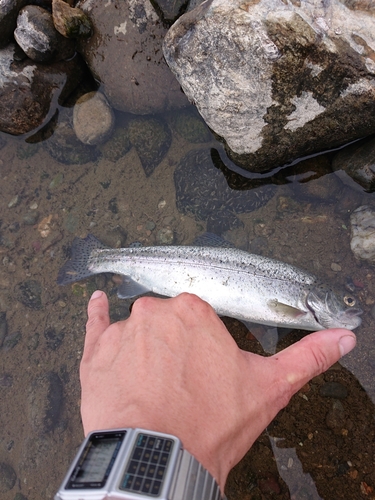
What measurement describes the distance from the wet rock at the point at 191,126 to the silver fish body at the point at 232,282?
177 centimetres

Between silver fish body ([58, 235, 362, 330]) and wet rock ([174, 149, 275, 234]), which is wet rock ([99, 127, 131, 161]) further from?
silver fish body ([58, 235, 362, 330])

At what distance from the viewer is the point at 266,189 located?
487 cm

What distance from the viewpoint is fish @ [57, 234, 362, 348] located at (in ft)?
13.2

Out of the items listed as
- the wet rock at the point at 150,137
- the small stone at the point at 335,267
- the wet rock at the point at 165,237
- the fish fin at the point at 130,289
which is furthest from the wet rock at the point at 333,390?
the wet rock at the point at 150,137

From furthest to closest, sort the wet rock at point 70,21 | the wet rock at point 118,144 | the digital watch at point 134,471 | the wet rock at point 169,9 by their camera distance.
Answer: the wet rock at point 118,144, the wet rock at point 70,21, the wet rock at point 169,9, the digital watch at point 134,471

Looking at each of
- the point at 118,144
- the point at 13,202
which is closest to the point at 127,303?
the point at 118,144

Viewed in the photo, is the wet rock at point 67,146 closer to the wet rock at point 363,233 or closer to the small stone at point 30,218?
the small stone at point 30,218

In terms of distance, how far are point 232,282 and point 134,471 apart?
280cm

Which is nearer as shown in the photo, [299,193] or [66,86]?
[299,193]

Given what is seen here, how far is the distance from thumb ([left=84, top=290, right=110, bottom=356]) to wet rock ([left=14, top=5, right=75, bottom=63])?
388cm

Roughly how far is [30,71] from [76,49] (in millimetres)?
763

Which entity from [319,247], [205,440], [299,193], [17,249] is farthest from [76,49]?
[205,440]

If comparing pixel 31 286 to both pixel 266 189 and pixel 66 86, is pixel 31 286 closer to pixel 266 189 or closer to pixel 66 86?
pixel 66 86

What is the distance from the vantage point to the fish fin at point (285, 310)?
4.03 meters
